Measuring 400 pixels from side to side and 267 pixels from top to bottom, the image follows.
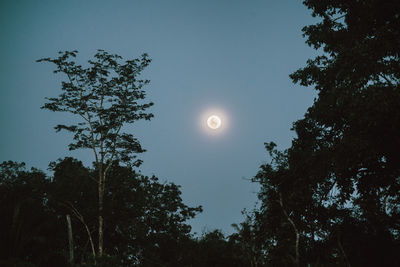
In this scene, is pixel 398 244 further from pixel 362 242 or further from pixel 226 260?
pixel 226 260

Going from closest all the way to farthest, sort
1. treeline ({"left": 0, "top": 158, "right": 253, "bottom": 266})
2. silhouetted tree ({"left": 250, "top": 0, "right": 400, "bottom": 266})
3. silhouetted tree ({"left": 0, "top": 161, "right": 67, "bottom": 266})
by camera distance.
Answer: silhouetted tree ({"left": 0, "top": 161, "right": 67, "bottom": 266})
silhouetted tree ({"left": 250, "top": 0, "right": 400, "bottom": 266})
treeline ({"left": 0, "top": 158, "right": 253, "bottom": 266})

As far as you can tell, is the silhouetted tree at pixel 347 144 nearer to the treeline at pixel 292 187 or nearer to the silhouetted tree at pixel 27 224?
the treeline at pixel 292 187

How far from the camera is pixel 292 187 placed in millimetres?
13320

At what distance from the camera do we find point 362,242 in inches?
779

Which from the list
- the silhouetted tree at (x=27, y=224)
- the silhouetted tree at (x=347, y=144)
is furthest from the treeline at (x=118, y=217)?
the silhouetted tree at (x=347, y=144)

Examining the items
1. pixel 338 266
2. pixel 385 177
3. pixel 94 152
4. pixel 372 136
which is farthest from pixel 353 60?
pixel 94 152

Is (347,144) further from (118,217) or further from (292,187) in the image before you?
(118,217)

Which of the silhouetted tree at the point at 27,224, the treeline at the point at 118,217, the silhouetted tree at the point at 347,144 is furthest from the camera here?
the treeline at the point at 118,217

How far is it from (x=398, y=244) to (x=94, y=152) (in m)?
24.3

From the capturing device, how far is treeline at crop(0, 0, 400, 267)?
8875mm

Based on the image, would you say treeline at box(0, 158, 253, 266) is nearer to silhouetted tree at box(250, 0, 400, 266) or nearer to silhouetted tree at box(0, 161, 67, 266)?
silhouetted tree at box(0, 161, 67, 266)

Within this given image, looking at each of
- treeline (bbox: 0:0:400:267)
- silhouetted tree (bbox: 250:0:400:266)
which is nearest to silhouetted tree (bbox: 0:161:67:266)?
treeline (bbox: 0:0:400:267)

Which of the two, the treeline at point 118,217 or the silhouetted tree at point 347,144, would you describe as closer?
the silhouetted tree at point 347,144

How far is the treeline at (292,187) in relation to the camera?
8.88m
